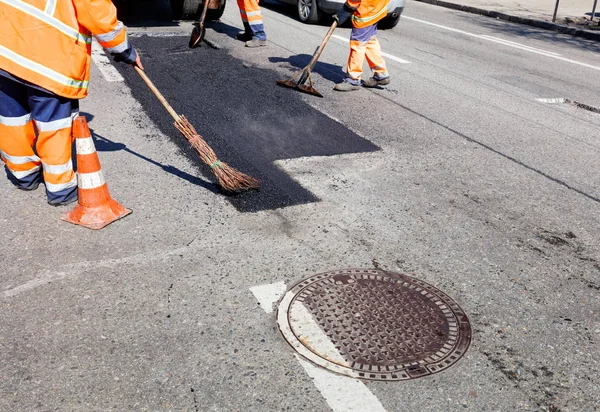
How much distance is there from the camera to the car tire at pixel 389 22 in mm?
12183

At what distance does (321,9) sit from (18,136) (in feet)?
26.8

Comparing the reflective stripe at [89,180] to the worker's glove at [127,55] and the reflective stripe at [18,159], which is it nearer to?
the reflective stripe at [18,159]

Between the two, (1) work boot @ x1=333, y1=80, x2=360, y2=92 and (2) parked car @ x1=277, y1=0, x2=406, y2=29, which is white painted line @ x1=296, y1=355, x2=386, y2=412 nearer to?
(1) work boot @ x1=333, y1=80, x2=360, y2=92

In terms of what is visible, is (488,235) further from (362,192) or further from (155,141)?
(155,141)

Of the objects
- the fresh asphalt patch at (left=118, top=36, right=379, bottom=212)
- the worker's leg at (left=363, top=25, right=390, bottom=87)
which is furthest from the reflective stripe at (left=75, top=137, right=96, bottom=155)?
the worker's leg at (left=363, top=25, right=390, bottom=87)

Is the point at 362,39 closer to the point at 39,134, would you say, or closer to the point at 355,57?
the point at 355,57

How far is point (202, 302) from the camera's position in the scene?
A: 11.3 ft

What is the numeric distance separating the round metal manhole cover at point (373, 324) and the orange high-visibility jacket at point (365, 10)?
4270mm

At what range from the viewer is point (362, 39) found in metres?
7.41

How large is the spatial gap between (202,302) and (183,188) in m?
1.58

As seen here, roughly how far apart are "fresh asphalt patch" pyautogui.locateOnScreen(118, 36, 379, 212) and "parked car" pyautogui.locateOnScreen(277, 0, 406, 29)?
11.7 feet

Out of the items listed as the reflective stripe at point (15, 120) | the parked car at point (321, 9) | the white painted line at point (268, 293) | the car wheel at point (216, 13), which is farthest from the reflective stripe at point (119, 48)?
the parked car at point (321, 9)

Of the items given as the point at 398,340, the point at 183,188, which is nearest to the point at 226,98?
the point at 183,188

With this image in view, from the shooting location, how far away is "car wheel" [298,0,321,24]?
11.7 metres
